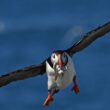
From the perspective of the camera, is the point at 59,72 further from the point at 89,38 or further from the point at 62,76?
the point at 89,38

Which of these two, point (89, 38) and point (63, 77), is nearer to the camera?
point (63, 77)

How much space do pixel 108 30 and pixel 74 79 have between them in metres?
2.60

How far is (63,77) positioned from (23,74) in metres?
2.13

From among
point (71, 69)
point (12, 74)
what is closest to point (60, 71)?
point (71, 69)

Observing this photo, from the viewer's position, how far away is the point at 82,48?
896 inches

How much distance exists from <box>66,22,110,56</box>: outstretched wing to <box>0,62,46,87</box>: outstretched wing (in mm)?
1396

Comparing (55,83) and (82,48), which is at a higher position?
→ (82,48)

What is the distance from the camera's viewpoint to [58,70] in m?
21.1

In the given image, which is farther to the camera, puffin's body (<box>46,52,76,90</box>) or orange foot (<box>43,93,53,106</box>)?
orange foot (<box>43,93,53,106</box>)

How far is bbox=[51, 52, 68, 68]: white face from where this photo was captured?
21.2 metres

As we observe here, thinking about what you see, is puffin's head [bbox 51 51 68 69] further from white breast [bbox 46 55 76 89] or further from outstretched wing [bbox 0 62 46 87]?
outstretched wing [bbox 0 62 46 87]

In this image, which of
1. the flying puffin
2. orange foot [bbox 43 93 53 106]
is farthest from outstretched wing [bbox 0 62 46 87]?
orange foot [bbox 43 93 53 106]

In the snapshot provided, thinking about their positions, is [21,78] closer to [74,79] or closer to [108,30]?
[74,79]

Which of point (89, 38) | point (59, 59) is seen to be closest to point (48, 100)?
point (59, 59)
